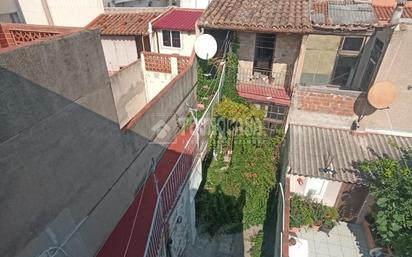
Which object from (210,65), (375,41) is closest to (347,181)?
(375,41)

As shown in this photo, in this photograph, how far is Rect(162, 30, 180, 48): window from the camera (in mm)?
12767

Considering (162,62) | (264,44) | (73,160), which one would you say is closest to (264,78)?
(264,44)

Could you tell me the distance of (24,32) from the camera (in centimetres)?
500

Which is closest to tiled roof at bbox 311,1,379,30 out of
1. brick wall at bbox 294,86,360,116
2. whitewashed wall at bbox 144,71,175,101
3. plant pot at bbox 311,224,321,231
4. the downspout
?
brick wall at bbox 294,86,360,116

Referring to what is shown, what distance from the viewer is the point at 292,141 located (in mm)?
10273

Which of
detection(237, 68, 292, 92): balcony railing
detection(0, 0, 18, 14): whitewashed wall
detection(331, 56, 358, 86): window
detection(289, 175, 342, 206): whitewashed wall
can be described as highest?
detection(0, 0, 18, 14): whitewashed wall

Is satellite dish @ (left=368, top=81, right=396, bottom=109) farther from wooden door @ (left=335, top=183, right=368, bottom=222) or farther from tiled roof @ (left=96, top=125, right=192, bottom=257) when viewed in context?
tiled roof @ (left=96, top=125, right=192, bottom=257)

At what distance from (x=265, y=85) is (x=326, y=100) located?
3186 millimetres

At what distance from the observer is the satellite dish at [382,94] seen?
8.37 meters

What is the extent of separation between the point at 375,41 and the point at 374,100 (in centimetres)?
277

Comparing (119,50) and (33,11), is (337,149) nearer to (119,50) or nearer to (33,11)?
(119,50)

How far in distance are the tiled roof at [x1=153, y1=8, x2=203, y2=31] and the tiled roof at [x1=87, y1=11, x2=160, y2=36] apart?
2.24 feet

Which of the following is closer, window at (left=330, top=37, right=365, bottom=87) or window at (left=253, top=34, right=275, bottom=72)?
window at (left=330, top=37, right=365, bottom=87)

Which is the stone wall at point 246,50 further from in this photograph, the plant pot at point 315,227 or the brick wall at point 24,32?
the brick wall at point 24,32
